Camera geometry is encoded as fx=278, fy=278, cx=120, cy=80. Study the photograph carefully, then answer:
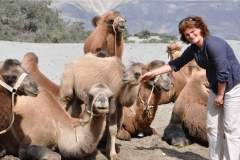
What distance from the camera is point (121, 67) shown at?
4.68 m

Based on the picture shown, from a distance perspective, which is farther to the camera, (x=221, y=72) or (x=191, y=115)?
(x=191, y=115)

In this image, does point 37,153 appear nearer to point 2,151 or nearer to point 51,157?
point 51,157

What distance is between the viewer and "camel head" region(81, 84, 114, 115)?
370 centimetres

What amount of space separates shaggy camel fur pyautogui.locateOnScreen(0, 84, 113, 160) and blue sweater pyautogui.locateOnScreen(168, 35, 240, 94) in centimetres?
140

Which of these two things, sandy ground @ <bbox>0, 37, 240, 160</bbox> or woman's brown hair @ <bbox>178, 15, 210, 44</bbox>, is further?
sandy ground @ <bbox>0, 37, 240, 160</bbox>

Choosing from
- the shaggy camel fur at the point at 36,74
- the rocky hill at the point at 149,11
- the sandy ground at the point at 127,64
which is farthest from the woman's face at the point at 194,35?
the rocky hill at the point at 149,11

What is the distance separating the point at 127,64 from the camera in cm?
465

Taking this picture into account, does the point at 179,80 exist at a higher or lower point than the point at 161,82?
lower

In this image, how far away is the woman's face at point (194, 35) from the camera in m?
3.79

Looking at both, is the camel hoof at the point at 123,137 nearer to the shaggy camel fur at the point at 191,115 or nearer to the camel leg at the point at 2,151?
the shaggy camel fur at the point at 191,115

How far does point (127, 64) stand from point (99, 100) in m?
1.14

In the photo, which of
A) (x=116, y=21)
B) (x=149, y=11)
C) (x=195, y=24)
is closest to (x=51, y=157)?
(x=195, y=24)

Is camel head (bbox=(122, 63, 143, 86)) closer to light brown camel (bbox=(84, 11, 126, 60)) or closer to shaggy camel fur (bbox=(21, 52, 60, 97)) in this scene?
shaggy camel fur (bbox=(21, 52, 60, 97))

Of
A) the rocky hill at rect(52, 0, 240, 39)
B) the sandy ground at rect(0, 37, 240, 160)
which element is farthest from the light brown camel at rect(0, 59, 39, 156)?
the rocky hill at rect(52, 0, 240, 39)
